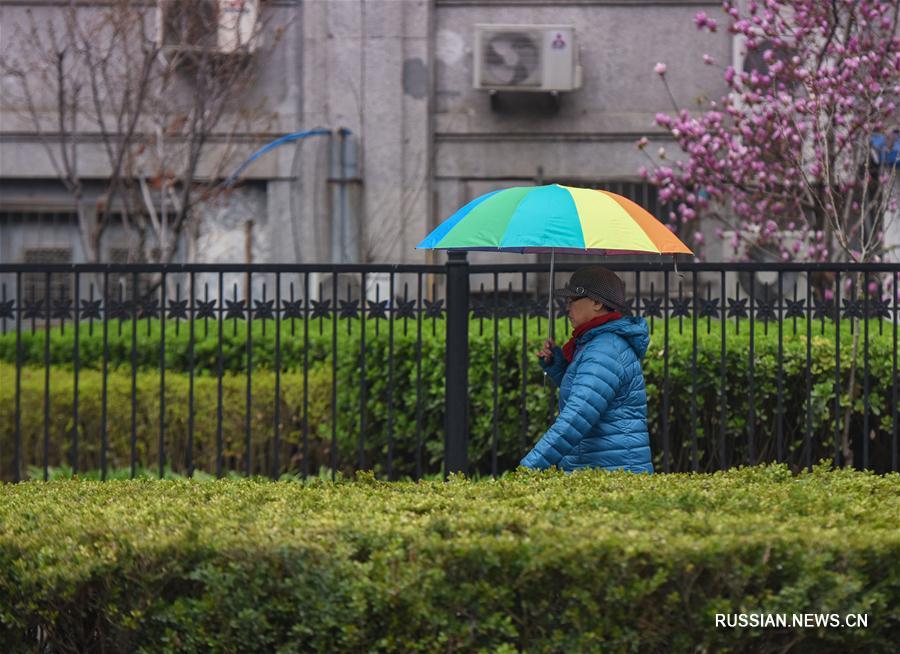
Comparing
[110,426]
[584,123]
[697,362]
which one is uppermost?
[584,123]

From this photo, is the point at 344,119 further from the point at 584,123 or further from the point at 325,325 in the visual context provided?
the point at 325,325

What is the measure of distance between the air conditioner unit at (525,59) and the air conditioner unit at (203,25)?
2.39 m

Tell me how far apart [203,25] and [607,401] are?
917 centimetres

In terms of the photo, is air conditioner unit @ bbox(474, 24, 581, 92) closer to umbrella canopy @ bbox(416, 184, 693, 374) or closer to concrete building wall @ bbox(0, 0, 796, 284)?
concrete building wall @ bbox(0, 0, 796, 284)

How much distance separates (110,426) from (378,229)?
5433 mm

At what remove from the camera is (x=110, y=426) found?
994cm

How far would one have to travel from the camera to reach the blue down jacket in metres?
5.73

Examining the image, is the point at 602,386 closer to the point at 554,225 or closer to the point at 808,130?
the point at 554,225

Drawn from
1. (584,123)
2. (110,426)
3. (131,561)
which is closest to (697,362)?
(110,426)

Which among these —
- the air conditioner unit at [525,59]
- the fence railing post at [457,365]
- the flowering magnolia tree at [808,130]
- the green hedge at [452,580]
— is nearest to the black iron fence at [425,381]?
the fence railing post at [457,365]

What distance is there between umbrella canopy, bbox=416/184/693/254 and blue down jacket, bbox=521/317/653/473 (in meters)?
0.38

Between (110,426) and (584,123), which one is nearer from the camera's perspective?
(110,426)

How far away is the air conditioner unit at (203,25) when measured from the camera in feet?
44.1

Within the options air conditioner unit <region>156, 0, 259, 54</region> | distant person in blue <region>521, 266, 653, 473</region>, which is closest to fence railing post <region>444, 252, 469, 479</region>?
distant person in blue <region>521, 266, 653, 473</region>
